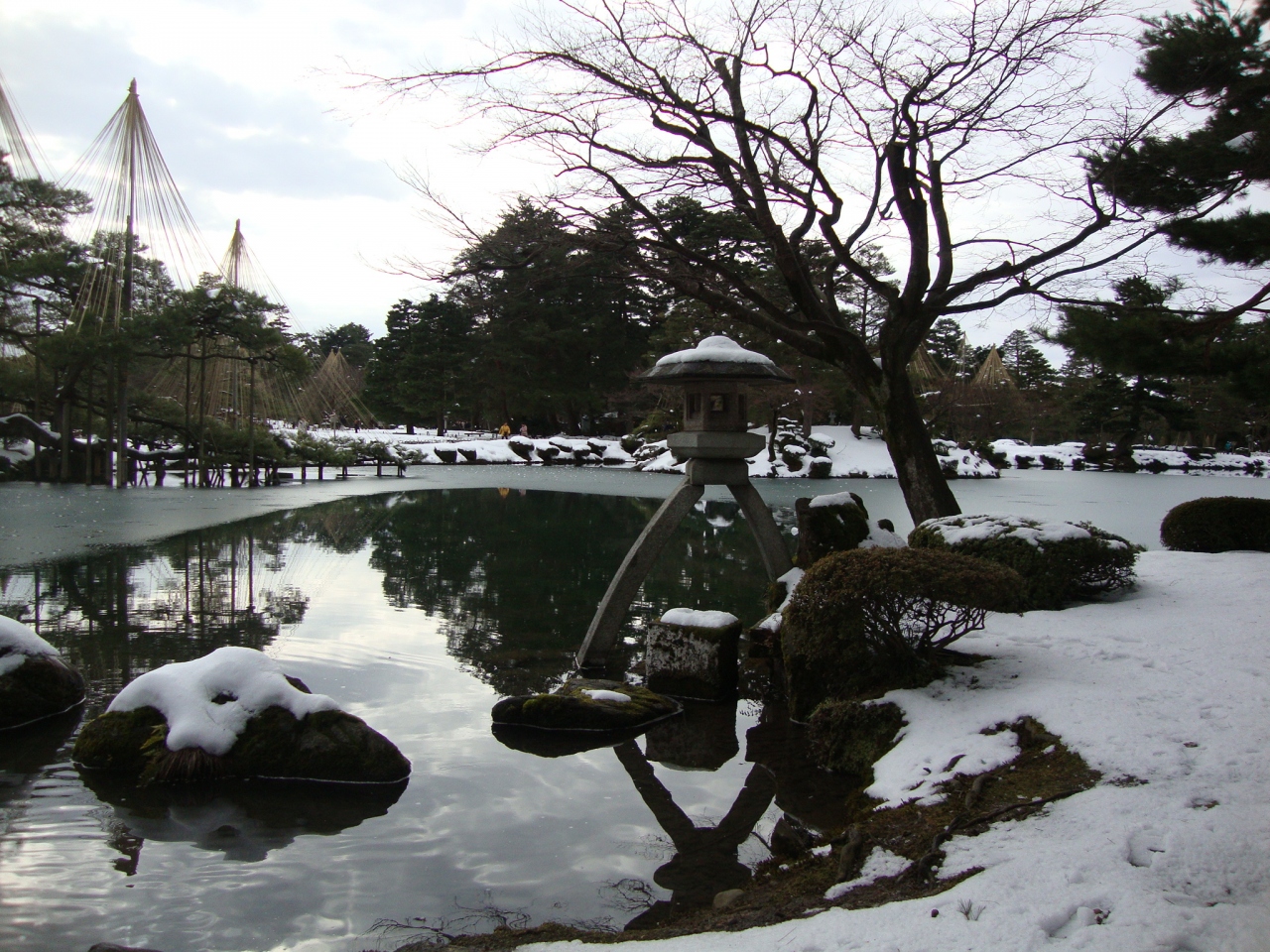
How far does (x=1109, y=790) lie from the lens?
3611 millimetres

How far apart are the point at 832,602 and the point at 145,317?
2272cm

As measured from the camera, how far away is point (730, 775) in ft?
17.5

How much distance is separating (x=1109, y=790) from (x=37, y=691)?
6613mm

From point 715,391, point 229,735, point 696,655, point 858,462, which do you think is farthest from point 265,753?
point 858,462

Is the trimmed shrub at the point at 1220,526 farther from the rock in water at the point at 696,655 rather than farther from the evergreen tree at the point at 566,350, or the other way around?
the evergreen tree at the point at 566,350

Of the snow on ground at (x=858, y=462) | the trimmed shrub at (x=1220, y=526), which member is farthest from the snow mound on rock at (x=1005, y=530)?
the snow on ground at (x=858, y=462)

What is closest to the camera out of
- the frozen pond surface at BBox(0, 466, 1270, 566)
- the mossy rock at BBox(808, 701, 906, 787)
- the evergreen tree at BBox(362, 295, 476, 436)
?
the mossy rock at BBox(808, 701, 906, 787)

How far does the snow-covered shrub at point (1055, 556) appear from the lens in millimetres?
6852

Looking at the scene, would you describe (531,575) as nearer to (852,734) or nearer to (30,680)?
(30,680)

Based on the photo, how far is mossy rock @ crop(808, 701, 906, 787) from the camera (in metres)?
5.07

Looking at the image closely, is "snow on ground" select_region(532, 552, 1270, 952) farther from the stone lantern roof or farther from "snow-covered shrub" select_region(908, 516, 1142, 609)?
the stone lantern roof

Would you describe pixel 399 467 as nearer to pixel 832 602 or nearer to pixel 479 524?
pixel 479 524

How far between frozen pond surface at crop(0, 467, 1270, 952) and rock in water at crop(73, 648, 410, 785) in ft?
0.68

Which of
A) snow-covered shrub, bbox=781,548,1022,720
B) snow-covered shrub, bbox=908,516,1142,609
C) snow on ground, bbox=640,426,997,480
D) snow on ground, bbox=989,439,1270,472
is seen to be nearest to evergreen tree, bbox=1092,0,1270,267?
snow-covered shrub, bbox=908,516,1142,609
